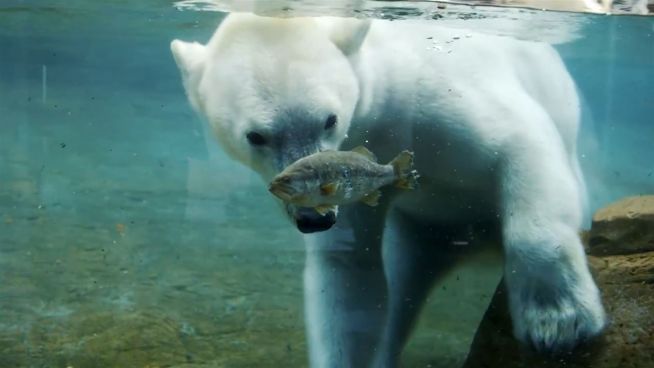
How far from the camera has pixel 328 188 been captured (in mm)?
2410

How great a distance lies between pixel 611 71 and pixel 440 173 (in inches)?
222

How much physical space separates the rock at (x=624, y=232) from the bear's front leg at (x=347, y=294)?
1143mm

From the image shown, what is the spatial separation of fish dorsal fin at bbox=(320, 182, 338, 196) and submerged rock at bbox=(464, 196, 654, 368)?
145cm

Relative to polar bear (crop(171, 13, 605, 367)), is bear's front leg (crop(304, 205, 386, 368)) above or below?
below

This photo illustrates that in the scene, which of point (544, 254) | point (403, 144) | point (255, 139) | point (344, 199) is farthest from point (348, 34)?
point (544, 254)

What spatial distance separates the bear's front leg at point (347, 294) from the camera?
3984 millimetres

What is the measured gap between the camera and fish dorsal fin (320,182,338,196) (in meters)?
2.40

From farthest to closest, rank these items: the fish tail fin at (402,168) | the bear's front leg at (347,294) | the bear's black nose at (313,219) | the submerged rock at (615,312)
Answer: the bear's front leg at (347,294), the submerged rock at (615,312), the fish tail fin at (402,168), the bear's black nose at (313,219)

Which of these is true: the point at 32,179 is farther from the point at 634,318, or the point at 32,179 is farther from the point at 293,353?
the point at 634,318

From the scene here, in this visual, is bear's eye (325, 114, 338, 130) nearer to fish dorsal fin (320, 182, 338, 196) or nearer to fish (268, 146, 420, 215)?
fish (268, 146, 420, 215)

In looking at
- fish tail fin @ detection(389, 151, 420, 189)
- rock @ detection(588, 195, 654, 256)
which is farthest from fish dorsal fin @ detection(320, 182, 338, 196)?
rock @ detection(588, 195, 654, 256)

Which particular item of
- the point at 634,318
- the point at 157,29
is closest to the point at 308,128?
the point at 634,318

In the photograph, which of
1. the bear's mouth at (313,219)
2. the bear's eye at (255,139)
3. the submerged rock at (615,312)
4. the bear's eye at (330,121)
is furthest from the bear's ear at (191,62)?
the submerged rock at (615,312)

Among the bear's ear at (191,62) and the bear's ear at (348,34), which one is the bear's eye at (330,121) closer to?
the bear's ear at (348,34)
